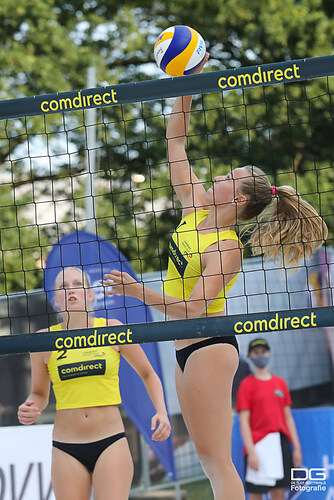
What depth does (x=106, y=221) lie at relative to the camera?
1096cm

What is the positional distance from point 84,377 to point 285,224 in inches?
56.5

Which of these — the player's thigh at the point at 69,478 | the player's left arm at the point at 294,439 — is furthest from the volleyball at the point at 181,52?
the player's left arm at the point at 294,439

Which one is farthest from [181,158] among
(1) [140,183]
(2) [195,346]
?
(1) [140,183]

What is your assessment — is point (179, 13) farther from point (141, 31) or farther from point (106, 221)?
point (106, 221)

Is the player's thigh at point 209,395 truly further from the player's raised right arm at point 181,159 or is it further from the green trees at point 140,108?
the green trees at point 140,108

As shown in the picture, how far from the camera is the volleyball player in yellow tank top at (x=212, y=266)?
3.07 meters

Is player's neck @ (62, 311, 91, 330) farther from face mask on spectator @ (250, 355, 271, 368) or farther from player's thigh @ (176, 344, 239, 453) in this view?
face mask on spectator @ (250, 355, 271, 368)

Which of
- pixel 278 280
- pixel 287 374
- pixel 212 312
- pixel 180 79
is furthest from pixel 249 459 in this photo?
pixel 180 79

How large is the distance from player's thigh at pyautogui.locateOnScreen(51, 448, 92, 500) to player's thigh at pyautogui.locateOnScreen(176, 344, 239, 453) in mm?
831

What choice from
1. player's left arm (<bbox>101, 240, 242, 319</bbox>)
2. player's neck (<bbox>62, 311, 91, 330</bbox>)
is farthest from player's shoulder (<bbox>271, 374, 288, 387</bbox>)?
player's left arm (<bbox>101, 240, 242, 319</bbox>)

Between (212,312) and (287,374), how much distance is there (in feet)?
10.2

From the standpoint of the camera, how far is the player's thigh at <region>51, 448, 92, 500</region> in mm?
3572

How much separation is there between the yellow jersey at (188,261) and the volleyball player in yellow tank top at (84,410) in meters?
0.51

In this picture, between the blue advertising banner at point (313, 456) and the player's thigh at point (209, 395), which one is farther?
the blue advertising banner at point (313, 456)
